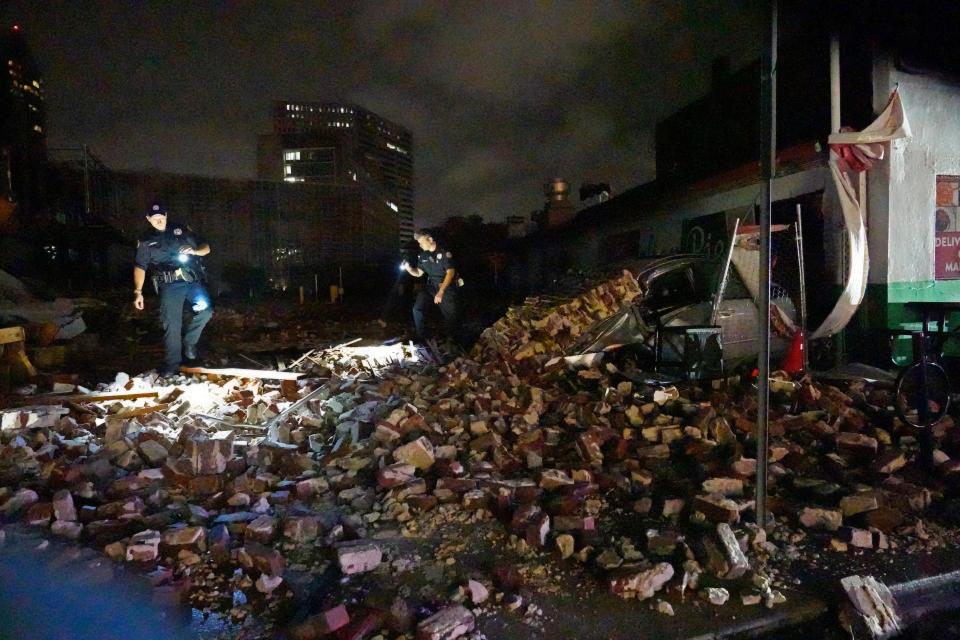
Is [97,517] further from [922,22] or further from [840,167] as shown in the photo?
[922,22]

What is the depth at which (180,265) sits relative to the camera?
6551mm

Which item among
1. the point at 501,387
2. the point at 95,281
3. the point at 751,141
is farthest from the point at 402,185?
the point at 501,387

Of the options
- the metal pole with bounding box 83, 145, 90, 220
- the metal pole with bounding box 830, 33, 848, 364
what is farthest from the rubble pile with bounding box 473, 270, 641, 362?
the metal pole with bounding box 83, 145, 90, 220

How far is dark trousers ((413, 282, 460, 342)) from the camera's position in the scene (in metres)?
8.34

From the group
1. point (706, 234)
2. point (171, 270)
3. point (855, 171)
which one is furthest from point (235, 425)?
point (706, 234)

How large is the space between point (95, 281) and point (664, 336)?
22.8 metres

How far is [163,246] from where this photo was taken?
642 centimetres

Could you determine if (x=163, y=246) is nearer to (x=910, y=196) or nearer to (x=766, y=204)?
(x=766, y=204)

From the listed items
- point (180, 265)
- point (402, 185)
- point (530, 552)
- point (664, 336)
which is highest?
point (402, 185)

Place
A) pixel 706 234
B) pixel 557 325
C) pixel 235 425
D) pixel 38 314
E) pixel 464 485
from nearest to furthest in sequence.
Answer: pixel 464 485 → pixel 235 425 → pixel 557 325 → pixel 38 314 → pixel 706 234

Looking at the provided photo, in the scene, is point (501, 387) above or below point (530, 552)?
above

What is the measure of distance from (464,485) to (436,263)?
16.8ft

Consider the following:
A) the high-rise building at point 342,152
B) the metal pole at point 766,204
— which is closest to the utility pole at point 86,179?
the high-rise building at point 342,152

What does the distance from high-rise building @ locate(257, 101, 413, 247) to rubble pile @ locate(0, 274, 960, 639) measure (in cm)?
2797
